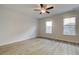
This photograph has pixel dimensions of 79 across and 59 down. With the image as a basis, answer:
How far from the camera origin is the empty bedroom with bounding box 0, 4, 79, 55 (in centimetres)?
205

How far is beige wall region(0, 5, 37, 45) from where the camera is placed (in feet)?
8.81

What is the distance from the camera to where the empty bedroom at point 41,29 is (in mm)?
2053

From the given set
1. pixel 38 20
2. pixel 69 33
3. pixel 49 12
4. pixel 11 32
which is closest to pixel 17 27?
pixel 11 32

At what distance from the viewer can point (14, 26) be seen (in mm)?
3254

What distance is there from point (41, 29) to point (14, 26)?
1446mm

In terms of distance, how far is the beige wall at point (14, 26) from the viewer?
269cm

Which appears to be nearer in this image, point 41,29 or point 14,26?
point 41,29

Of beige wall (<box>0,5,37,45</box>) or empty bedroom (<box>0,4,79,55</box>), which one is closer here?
empty bedroom (<box>0,4,79,55</box>)

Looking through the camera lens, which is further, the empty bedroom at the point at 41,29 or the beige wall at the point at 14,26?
the beige wall at the point at 14,26
